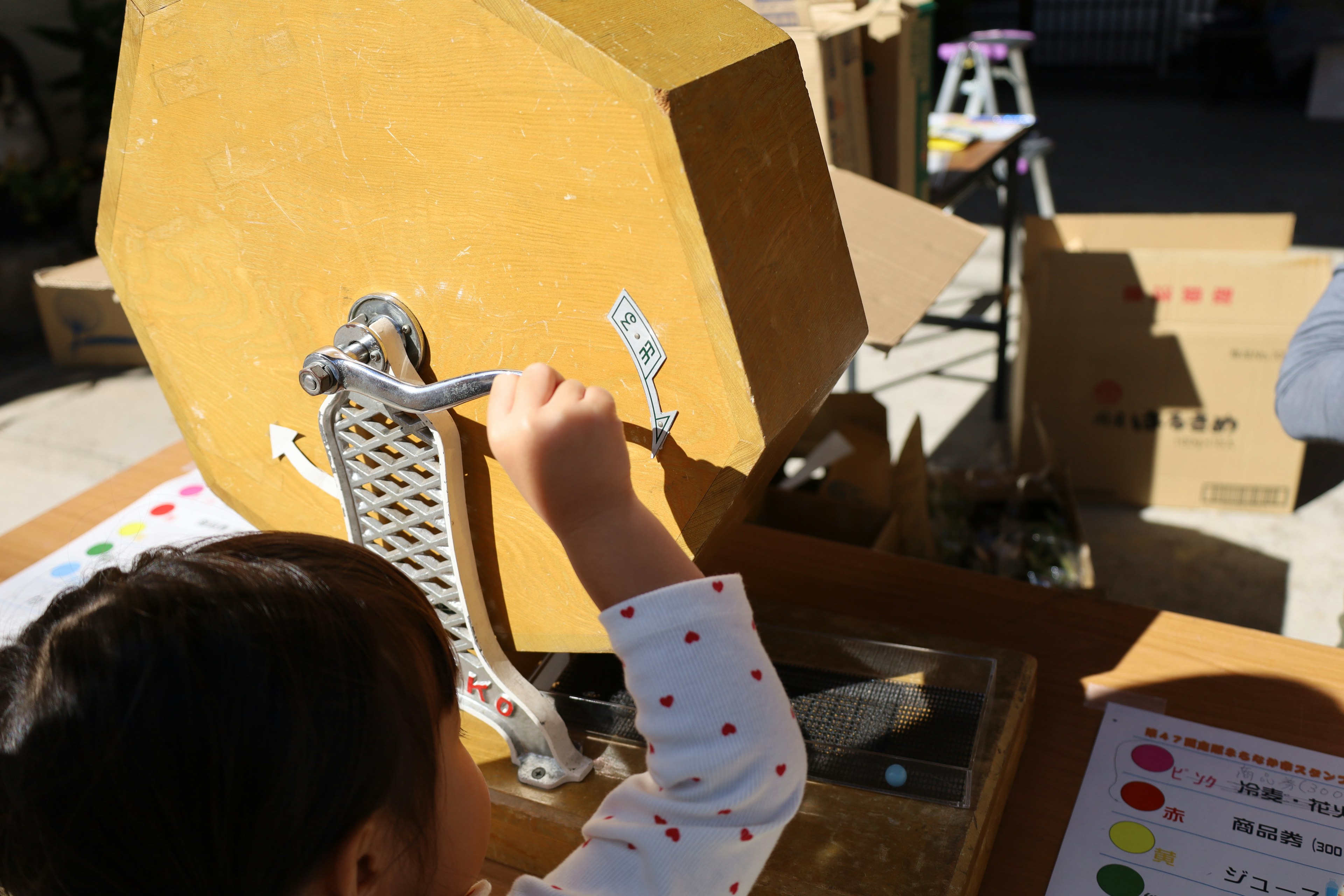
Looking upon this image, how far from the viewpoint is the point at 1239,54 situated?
6.07m

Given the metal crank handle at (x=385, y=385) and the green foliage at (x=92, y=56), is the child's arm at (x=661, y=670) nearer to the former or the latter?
the metal crank handle at (x=385, y=385)

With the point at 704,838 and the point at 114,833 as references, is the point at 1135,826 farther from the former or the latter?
the point at 114,833

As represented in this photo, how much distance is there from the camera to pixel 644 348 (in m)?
0.63

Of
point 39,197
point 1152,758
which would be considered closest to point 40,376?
point 39,197

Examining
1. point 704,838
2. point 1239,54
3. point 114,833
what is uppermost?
point 114,833

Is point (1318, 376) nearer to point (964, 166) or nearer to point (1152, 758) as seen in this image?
point (1152, 758)

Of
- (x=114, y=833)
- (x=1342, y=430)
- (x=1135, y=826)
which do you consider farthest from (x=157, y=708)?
(x=1342, y=430)

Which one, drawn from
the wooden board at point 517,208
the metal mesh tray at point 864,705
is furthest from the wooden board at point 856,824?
the wooden board at point 517,208

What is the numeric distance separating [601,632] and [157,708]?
33 centimetres

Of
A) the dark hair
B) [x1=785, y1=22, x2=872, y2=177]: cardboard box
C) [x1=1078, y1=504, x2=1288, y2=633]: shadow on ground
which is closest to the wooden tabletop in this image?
[x1=785, y1=22, x2=872, y2=177]: cardboard box

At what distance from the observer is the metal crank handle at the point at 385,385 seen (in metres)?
0.64

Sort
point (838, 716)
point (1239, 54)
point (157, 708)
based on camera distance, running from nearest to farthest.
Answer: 1. point (157, 708)
2. point (838, 716)
3. point (1239, 54)

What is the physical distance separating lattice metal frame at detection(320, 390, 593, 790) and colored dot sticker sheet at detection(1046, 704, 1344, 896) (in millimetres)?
438

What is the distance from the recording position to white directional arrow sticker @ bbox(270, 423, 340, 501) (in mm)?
834
